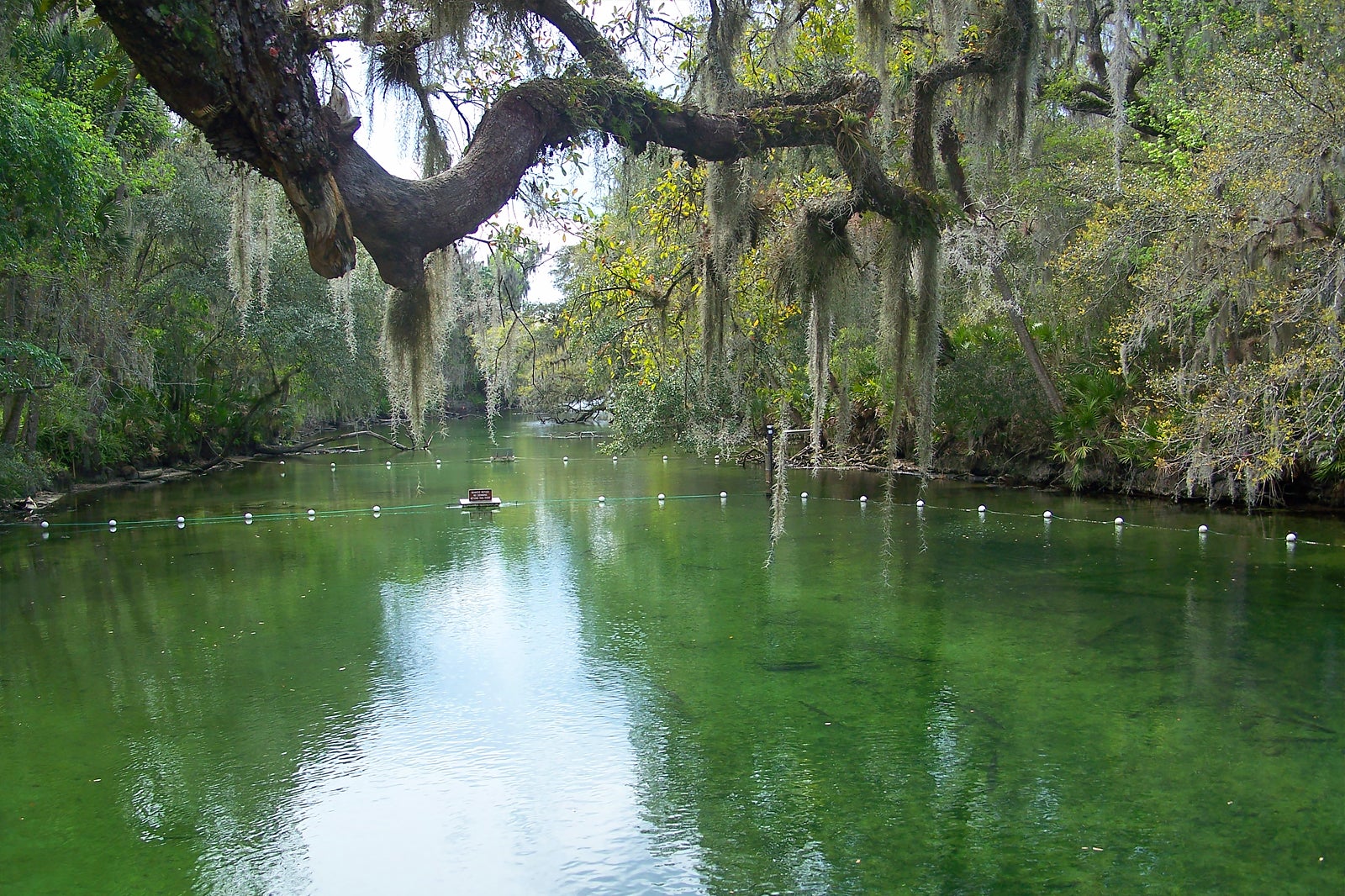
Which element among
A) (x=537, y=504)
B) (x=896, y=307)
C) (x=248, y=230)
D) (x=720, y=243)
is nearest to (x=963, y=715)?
(x=896, y=307)

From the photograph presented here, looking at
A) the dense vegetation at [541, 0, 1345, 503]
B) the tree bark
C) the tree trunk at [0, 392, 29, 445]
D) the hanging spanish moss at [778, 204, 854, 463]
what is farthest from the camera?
the tree trunk at [0, 392, 29, 445]

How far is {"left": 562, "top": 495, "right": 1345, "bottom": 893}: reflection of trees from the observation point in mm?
3727

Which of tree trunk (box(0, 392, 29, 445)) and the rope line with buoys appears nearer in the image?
the rope line with buoys

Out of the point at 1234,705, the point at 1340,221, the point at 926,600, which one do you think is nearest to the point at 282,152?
the point at 1234,705

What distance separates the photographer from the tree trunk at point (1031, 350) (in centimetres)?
1141

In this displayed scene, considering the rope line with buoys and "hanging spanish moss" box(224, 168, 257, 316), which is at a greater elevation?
"hanging spanish moss" box(224, 168, 257, 316)

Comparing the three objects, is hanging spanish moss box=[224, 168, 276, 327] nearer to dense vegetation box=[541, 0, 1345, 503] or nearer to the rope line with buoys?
dense vegetation box=[541, 0, 1345, 503]

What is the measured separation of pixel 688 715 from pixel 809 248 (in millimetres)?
2624

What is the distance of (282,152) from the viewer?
86.8 inches

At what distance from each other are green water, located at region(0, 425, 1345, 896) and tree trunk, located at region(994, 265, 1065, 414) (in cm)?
247

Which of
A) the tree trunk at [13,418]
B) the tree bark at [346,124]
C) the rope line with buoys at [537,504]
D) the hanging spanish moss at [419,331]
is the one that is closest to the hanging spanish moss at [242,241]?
the hanging spanish moss at [419,331]

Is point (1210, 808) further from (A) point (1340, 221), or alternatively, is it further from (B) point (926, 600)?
(A) point (1340, 221)

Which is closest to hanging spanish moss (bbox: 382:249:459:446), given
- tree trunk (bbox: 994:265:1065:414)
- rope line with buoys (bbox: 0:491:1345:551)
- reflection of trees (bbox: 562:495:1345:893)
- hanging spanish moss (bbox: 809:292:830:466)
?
hanging spanish moss (bbox: 809:292:830:466)

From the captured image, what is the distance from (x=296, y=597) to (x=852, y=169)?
252 inches
